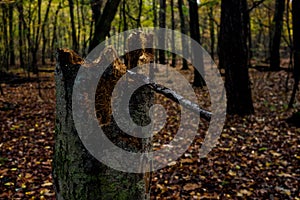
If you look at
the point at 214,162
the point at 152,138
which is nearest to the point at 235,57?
the point at 214,162

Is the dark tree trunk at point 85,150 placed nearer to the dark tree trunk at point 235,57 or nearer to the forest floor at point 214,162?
the forest floor at point 214,162

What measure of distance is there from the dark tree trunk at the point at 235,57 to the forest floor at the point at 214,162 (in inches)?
16.5

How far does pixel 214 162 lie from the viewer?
15.4 ft

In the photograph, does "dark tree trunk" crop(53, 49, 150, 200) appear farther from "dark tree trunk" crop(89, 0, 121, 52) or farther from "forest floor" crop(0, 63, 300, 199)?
"dark tree trunk" crop(89, 0, 121, 52)

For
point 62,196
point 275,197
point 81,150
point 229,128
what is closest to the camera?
point 81,150

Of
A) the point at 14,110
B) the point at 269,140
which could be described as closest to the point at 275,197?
the point at 269,140

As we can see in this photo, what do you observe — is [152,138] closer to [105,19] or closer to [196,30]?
[105,19]

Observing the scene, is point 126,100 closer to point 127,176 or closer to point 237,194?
point 127,176

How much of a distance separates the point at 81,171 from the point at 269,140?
4997 mm

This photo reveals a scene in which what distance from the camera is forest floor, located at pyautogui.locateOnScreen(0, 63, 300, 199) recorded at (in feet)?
12.5

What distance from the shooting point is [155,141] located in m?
5.79

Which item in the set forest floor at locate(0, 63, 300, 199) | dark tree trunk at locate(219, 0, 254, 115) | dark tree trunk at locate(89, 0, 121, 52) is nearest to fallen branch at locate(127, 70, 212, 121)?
forest floor at locate(0, 63, 300, 199)

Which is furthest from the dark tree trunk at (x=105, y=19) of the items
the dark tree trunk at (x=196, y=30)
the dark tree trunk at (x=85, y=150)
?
the dark tree trunk at (x=196, y=30)

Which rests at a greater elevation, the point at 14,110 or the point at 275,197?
the point at 14,110
